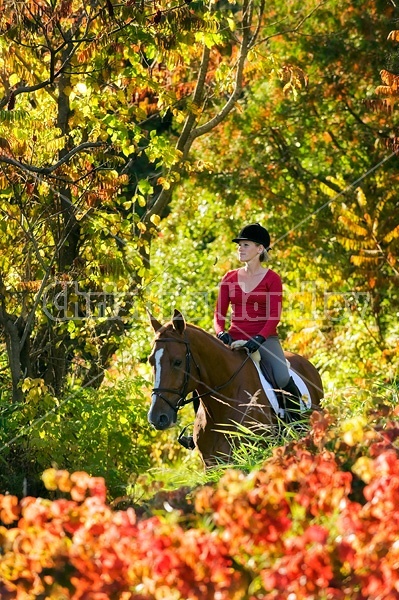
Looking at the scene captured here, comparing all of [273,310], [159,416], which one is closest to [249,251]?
[273,310]

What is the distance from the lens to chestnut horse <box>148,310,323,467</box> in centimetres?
827

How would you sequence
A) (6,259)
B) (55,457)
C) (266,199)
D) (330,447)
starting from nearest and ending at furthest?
(330,447), (55,457), (6,259), (266,199)

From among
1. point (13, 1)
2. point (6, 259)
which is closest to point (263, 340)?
point (6, 259)

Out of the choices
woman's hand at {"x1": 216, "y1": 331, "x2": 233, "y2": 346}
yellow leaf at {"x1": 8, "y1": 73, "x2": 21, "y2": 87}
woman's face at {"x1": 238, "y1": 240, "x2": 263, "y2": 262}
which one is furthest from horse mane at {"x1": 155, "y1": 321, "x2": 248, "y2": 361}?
yellow leaf at {"x1": 8, "y1": 73, "x2": 21, "y2": 87}

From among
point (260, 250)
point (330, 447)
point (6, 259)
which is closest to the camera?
point (330, 447)

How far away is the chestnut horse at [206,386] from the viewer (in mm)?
8273

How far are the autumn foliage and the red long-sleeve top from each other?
4.64 metres

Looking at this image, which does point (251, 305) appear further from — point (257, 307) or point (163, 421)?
point (163, 421)

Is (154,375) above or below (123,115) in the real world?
below

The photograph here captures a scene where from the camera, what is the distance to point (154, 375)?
8.34m

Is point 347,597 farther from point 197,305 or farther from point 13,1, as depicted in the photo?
point 197,305

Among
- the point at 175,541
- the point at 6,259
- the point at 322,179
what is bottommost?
the point at 175,541

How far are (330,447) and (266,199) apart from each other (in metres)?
13.1

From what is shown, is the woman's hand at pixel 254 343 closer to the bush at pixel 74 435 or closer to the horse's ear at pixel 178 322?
the horse's ear at pixel 178 322
